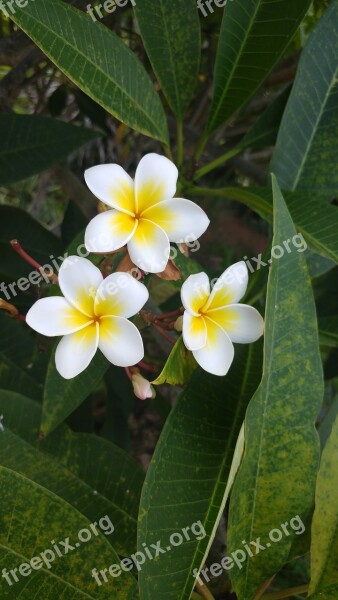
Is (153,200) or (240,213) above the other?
(153,200)

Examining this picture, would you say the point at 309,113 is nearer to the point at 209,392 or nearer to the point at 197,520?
the point at 209,392

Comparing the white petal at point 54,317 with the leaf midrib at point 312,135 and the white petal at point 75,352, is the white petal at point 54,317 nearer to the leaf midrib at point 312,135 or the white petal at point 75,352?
the white petal at point 75,352

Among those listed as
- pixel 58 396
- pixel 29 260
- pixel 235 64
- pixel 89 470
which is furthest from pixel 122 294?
pixel 235 64

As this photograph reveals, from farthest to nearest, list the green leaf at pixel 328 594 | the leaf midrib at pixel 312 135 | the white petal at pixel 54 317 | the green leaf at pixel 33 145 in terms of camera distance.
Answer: the green leaf at pixel 33 145 < the leaf midrib at pixel 312 135 < the green leaf at pixel 328 594 < the white petal at pixel 54 317

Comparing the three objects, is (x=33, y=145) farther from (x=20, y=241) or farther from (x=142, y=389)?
(x=142, y=389)

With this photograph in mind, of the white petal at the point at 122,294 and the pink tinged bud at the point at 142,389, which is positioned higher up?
the white petal at the point at 122,294

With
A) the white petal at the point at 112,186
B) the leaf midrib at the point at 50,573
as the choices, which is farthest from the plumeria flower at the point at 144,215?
the leaf midrib at the point at 50,573

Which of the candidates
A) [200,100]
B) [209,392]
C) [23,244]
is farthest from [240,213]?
[209,392]

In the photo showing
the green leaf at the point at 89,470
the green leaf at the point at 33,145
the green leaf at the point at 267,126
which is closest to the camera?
the green leaf at the point at 89,470
